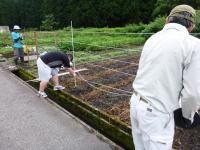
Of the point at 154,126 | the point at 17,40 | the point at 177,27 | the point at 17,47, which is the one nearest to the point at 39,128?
the point at 154,126

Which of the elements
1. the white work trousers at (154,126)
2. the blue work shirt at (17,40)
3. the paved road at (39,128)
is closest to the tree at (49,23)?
the blue work shirt at (17,40)

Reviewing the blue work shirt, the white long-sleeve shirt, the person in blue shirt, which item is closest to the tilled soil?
the white long-sleeve shirt

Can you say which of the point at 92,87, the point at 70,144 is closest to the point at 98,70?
the point at 92,87

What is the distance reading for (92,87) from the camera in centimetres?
655

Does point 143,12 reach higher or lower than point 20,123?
higher

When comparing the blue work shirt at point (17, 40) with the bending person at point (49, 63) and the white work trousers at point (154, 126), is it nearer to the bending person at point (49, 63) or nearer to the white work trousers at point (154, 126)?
the bending person at point (49, 63)

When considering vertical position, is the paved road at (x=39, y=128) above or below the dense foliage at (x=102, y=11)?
below

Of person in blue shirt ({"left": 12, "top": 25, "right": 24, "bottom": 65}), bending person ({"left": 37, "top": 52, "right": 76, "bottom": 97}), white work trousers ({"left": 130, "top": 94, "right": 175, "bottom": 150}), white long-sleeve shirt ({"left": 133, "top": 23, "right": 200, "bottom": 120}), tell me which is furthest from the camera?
person in blue shirt ({"left": 12, "top": 25, "right": 24, "bottom": 65})

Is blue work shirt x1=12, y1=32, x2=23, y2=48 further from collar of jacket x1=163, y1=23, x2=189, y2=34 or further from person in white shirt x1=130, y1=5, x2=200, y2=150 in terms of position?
collar of jacket x1=163, y1=23, x2=189, y2=34

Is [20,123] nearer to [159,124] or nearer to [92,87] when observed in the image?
[92,87]

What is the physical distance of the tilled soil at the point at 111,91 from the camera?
3816 millimetres

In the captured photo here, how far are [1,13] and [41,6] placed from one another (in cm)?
798

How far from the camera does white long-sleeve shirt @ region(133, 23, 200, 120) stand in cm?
212

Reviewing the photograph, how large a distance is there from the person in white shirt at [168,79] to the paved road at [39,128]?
70.5 inches
